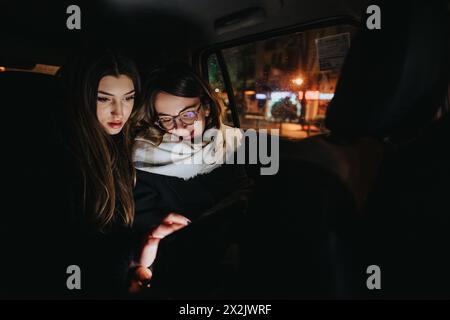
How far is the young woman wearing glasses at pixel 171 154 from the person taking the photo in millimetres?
1617

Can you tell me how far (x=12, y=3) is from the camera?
1.47 meters

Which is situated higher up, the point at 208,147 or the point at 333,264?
the point at 208,147

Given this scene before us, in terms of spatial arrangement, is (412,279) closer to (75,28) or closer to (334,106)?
(334,106)

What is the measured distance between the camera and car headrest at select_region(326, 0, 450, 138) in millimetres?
868

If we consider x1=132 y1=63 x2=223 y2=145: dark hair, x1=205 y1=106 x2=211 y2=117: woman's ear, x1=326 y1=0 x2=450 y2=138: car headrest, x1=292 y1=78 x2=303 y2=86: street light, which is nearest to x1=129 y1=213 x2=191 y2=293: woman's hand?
x1=132 y1=63 x2=223 y2=145: dark hair

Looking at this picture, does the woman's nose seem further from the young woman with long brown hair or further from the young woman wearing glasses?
the young woman wearing glasses

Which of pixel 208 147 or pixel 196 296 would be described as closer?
pixel 196 296

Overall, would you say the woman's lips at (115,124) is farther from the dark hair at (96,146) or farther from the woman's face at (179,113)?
the woman's face at (179,113)

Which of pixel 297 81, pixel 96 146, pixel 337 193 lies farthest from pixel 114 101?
pixel 297 81

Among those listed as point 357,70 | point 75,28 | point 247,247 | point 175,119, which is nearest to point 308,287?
point 247,247

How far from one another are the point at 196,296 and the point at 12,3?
154 centimetres

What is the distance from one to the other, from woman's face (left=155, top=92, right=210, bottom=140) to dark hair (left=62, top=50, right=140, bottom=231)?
7.4 inches

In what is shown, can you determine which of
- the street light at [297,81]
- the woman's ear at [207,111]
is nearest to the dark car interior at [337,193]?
the woman's ear at [207,111]
